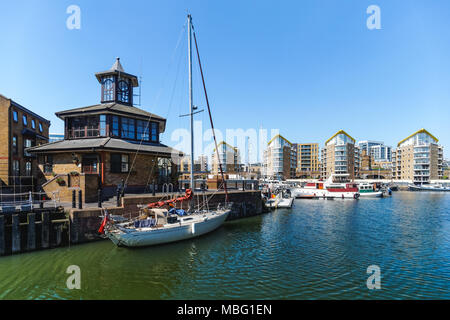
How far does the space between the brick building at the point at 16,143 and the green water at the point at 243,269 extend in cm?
1561

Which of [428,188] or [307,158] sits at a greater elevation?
[307,158]

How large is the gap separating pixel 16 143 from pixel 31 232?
21.7 m

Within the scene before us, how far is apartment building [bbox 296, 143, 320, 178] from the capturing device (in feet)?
492

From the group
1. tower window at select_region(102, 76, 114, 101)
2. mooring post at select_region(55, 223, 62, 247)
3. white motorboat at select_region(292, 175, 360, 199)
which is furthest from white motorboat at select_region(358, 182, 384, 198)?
mooring post at select_region(55, 223, 62, 247)

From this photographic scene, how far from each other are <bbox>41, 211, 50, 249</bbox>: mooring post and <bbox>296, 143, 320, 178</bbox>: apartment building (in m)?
145

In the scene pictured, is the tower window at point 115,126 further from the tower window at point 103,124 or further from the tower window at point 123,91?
the tower window at point 123,91

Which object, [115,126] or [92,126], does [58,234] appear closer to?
[115,126]

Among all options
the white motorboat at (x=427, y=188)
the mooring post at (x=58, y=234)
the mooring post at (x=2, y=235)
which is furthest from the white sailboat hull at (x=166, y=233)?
the white motorboat at (x=427, y=188)

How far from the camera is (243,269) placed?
1257 cm

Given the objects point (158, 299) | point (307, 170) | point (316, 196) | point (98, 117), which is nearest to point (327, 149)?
point (307, 170)

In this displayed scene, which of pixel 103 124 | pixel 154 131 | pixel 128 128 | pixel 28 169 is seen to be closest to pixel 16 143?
pixel 28 169

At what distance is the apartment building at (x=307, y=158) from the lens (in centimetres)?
14988
